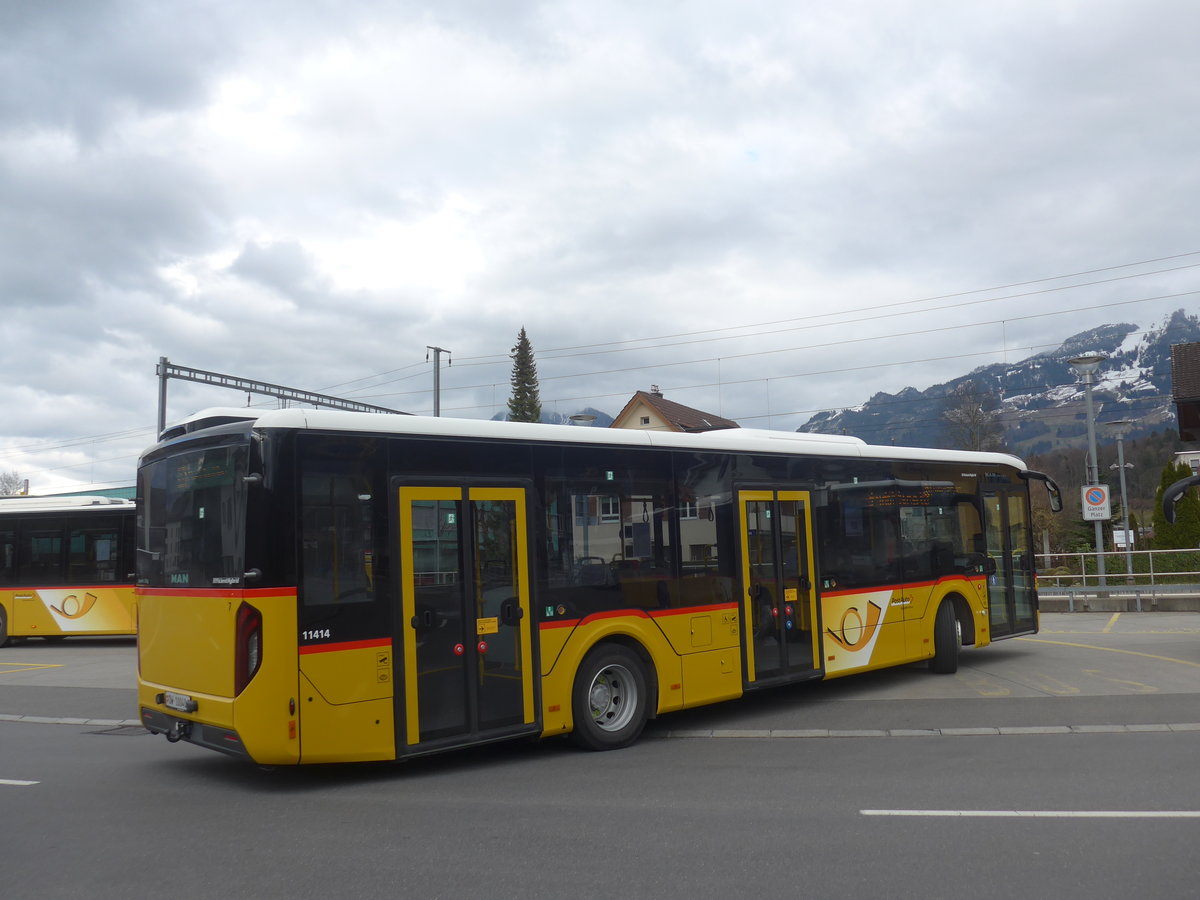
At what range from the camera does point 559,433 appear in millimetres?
8898

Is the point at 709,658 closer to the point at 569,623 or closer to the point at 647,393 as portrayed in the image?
the point at 569,623

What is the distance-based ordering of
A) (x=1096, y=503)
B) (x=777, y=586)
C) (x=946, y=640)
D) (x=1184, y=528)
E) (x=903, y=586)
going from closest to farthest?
(x=777, y=586)
(x=903, y=586)
(x=946, y=640)
(x=1096, y=503)
(x=1184, y=528)

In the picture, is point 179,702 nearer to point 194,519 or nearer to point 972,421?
point 194,519

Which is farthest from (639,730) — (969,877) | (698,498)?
(969,877)

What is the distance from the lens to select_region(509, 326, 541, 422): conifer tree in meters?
75.9

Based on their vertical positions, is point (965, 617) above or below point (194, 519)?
below

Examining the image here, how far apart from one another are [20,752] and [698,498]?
273 inches

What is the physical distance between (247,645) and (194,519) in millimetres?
1291

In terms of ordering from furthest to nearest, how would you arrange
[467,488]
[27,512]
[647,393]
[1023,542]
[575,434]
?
[647,393] → [27,512] → [1023,542] → [575,434] → [467,488]

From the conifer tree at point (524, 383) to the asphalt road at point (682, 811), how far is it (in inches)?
2559

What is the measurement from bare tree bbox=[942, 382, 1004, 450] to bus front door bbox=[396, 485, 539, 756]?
1684 inches

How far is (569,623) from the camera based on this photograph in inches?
336

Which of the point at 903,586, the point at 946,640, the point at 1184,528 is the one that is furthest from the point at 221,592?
the point at 1184,528

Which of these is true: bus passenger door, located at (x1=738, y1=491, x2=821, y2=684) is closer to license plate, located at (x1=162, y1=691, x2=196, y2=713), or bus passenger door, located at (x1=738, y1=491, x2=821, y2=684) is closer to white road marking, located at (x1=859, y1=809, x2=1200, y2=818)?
white road marking, located at (x1=859, y1=809, x2=1200, y2=818)
